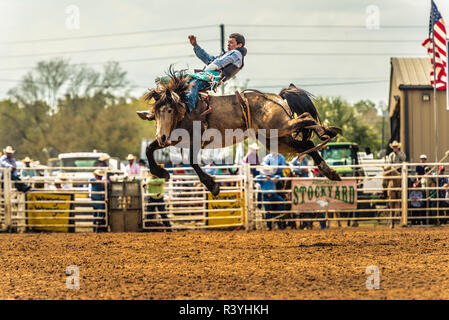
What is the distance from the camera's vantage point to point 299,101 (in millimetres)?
9734

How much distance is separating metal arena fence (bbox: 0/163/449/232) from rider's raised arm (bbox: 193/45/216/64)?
4986 mm

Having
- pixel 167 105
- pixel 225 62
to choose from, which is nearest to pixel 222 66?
pixel 225 62

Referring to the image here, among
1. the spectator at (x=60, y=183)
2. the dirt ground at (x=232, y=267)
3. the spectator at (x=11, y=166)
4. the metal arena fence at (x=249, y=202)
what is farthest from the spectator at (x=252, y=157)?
the spectator at (x=11, y=166)

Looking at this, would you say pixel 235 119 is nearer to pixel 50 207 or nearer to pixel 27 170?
pixel 50 207

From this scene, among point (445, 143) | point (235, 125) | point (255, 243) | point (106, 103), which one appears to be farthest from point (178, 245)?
point (106, 103)

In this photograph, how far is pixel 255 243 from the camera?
1063 cm

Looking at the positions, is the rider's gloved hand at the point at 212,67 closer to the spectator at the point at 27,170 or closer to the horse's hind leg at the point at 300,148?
the horse's hind leg at the point at 300,148

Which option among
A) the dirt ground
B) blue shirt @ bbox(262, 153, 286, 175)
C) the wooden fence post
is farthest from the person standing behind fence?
the wooden fence post

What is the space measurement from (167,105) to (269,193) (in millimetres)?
6381

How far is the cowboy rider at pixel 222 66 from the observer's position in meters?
9.14

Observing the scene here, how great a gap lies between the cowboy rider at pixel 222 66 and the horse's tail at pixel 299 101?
867mm

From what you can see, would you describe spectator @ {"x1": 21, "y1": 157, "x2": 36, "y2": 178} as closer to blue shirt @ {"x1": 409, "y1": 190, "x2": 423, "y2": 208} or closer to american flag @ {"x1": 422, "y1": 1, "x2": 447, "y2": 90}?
blue shirt @ {"x1": 409, "y1": 190, "x2": 423, "y2": 208}
